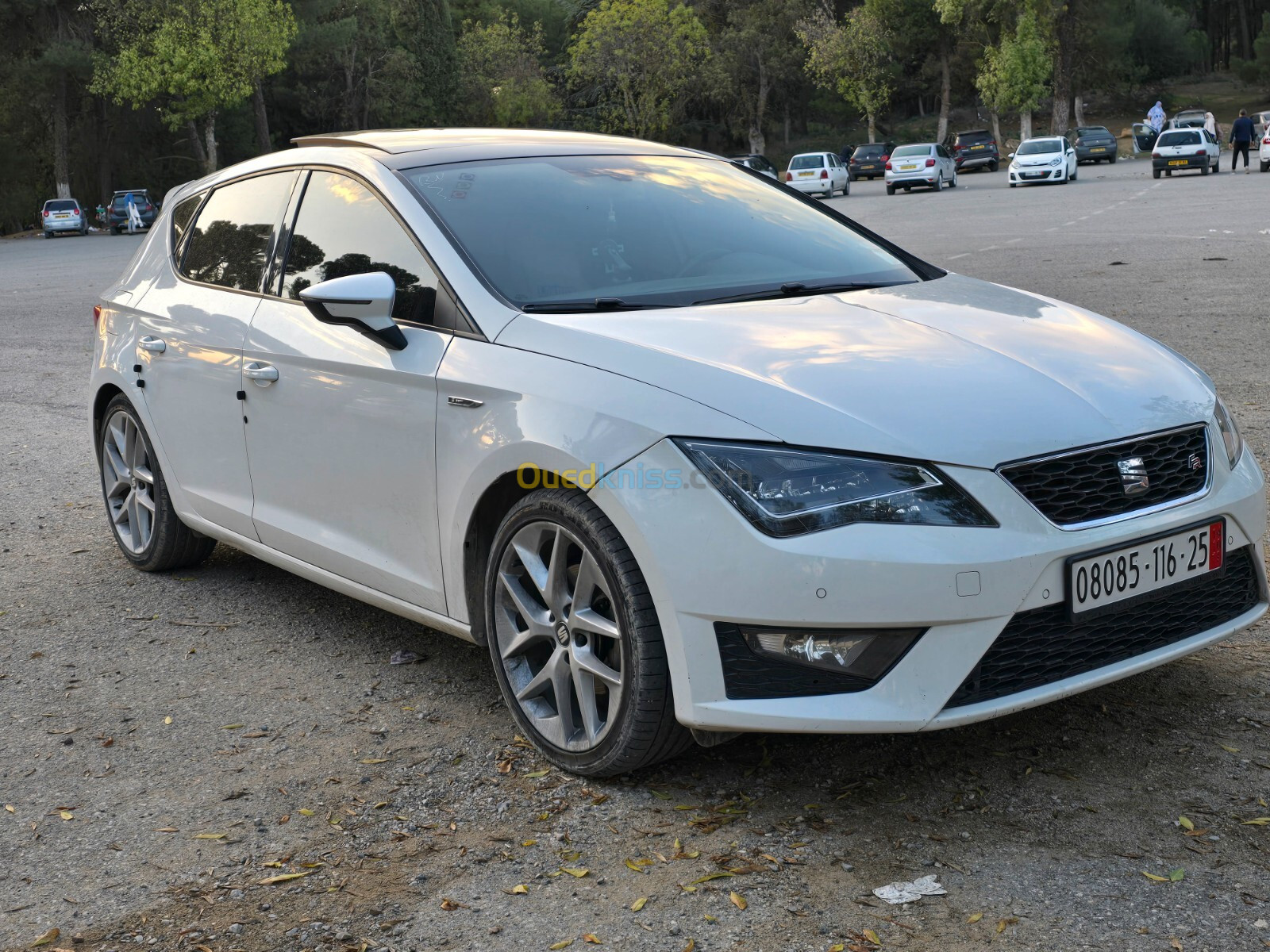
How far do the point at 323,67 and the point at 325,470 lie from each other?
65.4 metres

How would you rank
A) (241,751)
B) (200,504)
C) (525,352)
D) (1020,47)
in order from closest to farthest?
(525,352)
(241,751)
(200,504)
(1020,47)

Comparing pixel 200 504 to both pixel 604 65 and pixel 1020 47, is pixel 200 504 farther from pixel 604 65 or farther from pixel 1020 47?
pixel 604 65

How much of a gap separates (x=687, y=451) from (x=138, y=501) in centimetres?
337

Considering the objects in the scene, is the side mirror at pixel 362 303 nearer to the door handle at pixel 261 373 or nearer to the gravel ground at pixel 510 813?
the door handle at pixel 261 373

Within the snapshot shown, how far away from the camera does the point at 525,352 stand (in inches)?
136

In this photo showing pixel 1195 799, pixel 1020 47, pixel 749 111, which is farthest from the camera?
pixel 749 111

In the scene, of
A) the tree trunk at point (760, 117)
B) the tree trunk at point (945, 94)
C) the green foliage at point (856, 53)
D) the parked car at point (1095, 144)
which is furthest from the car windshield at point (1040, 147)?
the tree trunk at point (760, 117)

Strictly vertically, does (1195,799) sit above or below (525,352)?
below

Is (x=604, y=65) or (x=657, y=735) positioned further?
(x=604, y=65)

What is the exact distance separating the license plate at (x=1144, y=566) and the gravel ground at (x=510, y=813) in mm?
505

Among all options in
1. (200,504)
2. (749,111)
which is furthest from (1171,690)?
(749,111)

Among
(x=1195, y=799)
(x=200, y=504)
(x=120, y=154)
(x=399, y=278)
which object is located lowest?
(x=1195, y=799)

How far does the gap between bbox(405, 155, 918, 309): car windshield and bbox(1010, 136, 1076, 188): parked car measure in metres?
38.1

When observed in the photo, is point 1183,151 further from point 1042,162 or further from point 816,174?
point 816,174
